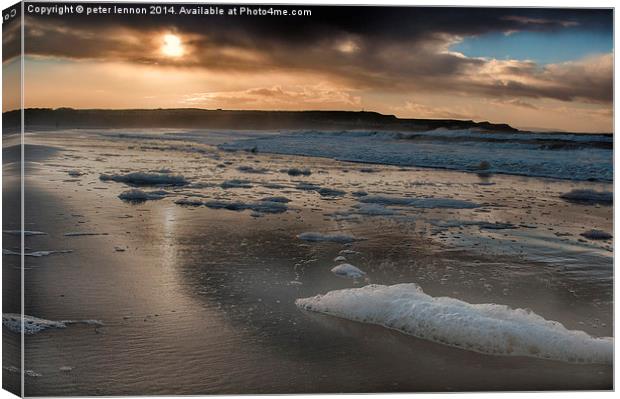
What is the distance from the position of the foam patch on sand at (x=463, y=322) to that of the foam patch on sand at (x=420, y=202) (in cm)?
38

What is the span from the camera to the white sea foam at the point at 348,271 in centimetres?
408

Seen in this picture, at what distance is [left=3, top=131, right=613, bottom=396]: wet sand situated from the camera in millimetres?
3832

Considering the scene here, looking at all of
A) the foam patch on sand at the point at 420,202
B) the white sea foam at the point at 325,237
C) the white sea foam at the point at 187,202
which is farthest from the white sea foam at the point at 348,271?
the white sea foam at the point at 187,202

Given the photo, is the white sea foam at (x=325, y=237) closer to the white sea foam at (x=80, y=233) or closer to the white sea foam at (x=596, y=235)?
the white sea foam at (x=80, y=233)

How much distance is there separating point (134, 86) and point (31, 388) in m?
1.39

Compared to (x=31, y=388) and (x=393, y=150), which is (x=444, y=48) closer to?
(x=393, y=150)

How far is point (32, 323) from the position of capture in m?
Answer: 3.83

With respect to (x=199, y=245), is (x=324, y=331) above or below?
below

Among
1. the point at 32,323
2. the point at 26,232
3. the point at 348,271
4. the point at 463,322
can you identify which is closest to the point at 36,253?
the point at 26,232

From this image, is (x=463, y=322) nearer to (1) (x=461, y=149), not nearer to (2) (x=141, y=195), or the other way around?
(1) (x=461, y=149)

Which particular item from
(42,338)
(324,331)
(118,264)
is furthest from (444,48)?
(42,338)

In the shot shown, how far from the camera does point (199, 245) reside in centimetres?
411

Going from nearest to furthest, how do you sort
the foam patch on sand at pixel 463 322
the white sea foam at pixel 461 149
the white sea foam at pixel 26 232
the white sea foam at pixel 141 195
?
the white sea foam at pixel 26 232 < the foam patch on sand at pixel 463 322 < the white sea foam at pixel 141 195 < the white sea foam at pixel 461 149

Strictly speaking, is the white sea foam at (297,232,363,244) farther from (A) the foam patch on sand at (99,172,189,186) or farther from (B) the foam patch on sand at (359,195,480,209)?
(A) the foam patch on sand at (99,172,189,186)
